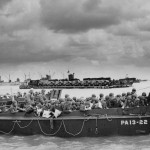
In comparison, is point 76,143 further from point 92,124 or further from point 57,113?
point 57,113

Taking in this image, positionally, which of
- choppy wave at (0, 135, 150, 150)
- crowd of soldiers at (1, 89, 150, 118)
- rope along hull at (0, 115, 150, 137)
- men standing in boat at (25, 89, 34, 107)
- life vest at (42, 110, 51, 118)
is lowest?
choppy wave at (0, 135, 150, 150)

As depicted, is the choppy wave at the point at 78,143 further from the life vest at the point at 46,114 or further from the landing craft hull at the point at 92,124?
the life vest at the point at 46,114

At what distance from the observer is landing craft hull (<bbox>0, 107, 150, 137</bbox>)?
15.6 meters

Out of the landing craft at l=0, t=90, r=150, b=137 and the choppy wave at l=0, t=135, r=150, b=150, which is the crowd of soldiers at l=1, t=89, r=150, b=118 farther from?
the choppy wave at l=0, t=135, r=150, b=150

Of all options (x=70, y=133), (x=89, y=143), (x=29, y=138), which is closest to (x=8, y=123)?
(x=29, y=138)

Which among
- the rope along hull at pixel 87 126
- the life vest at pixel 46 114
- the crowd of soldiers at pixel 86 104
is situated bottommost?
the rope along hull at pixel 87 126

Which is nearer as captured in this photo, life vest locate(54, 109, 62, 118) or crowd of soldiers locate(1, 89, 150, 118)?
crowd of soldiers locate(1, 89, 150, 118)

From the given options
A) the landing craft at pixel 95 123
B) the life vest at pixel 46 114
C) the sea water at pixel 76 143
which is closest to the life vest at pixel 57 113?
the landing craft at pixel 95 123

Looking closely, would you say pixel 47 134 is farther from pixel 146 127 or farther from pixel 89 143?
pixel 146 127

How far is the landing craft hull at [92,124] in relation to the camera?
51.3 feet

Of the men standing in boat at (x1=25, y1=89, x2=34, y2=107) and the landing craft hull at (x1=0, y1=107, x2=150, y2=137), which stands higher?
the men standing in boat at (x1=25, y1=89, x2=34, y2=107)

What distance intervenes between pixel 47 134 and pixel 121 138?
3377mm

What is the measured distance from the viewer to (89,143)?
Result: 1531cm

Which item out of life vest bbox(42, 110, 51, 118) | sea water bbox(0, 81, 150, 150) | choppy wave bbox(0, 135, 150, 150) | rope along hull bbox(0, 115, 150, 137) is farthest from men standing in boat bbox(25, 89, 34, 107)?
choppy wave bbox(0, 135, 150, 150)
